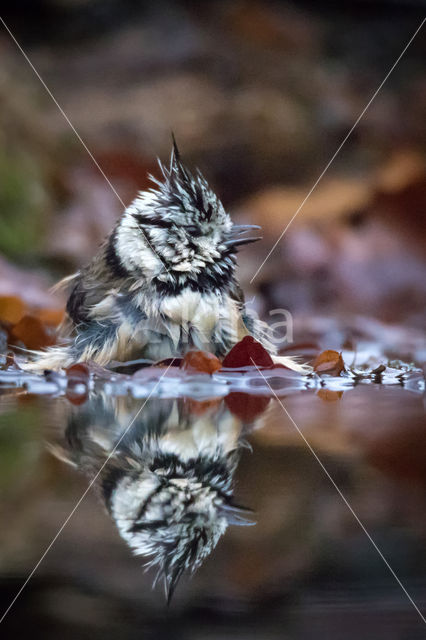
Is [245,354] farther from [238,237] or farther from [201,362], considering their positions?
[238,237]

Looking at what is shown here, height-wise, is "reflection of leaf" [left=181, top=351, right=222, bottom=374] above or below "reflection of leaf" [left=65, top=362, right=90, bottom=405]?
above

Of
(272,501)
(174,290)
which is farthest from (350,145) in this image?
(272,501)

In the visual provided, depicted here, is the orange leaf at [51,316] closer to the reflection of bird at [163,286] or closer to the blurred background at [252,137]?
the blurred background at [252,137]

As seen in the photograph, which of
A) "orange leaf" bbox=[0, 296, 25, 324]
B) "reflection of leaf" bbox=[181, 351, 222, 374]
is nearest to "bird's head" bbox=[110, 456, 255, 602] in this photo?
"reflection of leaf" bbox=[181, 351, 222, 374]

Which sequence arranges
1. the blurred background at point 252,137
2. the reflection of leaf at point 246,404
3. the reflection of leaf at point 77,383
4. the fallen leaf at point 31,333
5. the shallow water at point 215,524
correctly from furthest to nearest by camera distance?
the blurred background at point 252,137, the fallen leaf at point 31,333, the reflection of leaf at point 77,383, the reflection of leaf at point 246,404, the shallow water at point 215,524

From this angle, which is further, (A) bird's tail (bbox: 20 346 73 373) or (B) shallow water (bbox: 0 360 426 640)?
(A) bird's tail (bbox: 20 346 73 373)

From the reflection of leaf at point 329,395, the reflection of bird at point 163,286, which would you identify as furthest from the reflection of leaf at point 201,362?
the reflection of leaf at point 329,395

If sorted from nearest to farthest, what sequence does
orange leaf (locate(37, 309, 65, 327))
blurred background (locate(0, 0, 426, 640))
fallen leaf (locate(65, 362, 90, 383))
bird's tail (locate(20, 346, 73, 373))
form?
1. fallen leaf (locate(65, 362, 90, 383))
2. bird's tail (locate(20, 346, 73, 373))
3. orange leaf (locate(37, 309, 65, 327))
4. blurred background (locate(0, 0, 426, 640))

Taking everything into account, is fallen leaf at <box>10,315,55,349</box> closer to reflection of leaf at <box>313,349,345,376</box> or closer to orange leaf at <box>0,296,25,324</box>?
orange leaf at <box>0,296,25,324</box>

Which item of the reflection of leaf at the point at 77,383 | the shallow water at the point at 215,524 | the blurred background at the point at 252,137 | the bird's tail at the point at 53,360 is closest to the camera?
the shallow water at the point at 215,524
